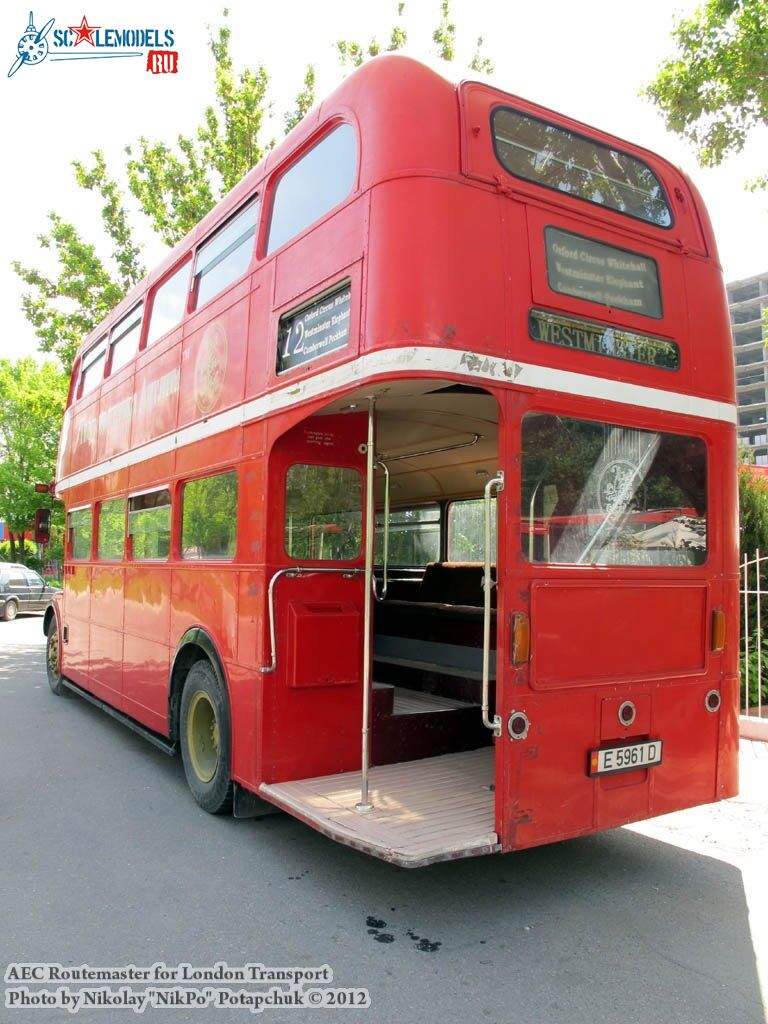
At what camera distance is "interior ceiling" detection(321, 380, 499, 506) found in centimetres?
459

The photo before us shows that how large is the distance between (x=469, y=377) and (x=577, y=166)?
160 centimetres

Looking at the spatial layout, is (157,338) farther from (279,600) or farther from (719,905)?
(719,905)

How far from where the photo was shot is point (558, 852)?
16.3ft

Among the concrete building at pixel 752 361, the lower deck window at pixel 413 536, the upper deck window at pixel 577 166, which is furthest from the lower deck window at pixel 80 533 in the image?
the concrete building at pixel 752 361

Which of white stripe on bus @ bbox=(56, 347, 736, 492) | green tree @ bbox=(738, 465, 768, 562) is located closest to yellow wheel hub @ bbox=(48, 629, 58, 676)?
white stripe on bus @ bbox=(56, 347, 736, 492)

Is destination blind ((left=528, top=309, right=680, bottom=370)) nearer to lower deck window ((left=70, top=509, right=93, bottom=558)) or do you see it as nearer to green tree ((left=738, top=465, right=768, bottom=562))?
lower deck window ((left=70, top=509, right=93, bottom=558))

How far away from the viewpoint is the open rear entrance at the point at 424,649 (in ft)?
13.2

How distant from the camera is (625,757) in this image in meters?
4.16

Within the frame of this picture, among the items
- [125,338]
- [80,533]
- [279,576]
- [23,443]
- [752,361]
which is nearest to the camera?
[279,576]

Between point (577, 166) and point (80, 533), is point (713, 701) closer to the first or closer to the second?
point (577, 166)

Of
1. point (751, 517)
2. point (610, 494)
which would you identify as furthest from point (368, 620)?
point (751, 517)

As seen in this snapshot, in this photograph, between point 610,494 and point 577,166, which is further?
point 577,166

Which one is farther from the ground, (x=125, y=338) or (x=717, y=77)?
(x=717, y=77)

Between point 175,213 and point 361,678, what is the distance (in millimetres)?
12875
